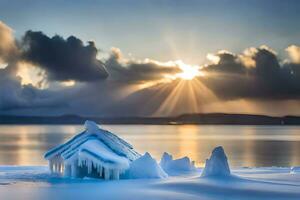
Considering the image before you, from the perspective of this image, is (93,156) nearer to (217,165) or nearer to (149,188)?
(149,188)

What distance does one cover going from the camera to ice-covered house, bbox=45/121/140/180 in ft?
119

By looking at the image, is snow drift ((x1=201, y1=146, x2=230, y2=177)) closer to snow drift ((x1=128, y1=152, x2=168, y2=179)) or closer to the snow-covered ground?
the snow-covered ground

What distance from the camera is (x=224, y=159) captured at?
3609cm

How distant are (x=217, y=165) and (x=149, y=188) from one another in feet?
21.4

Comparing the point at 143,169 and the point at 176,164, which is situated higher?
the point at 176,164

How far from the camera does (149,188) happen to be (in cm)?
3195

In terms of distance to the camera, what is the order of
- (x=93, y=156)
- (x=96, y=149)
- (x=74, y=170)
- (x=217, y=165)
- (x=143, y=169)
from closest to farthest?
1. (x=93, y=156)
2. (x=217, y=165)
3. (x=143, y=169)
4. (x=96, y=149)
5. (x=74, y=170)

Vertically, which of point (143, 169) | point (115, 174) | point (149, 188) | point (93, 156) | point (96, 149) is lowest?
point (149, 188)

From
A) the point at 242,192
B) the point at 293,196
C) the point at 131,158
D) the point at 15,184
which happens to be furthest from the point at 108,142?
the point at 293,196

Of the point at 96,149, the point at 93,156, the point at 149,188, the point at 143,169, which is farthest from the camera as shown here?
the point at 96,149

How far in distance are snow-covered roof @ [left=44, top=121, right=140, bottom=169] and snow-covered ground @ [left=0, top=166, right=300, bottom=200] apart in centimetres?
155

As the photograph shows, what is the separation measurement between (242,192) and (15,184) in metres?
14.8

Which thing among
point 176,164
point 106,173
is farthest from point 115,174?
point 176,164

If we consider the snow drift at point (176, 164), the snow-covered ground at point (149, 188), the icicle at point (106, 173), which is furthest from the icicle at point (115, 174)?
the snow drift at point (176, 164)
